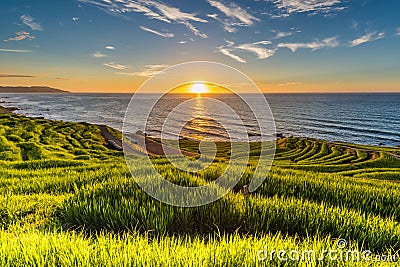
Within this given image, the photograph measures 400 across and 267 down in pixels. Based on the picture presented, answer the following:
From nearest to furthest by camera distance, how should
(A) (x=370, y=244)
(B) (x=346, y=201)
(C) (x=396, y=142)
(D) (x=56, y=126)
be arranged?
(A) (x=370, y=244) → (B) (x=346, y=201) → (D) (x=56, y=126) → (C) (x=396, y=142)

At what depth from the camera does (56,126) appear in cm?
5272

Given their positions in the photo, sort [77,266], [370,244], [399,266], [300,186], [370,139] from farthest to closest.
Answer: [370,139] → [300,186] → [370,244] → [399,266] → [77,266]

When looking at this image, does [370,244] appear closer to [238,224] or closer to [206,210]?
[238,224]

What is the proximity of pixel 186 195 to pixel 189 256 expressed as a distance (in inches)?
80.7

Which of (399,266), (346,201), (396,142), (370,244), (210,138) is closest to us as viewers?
(399,266)

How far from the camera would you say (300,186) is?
6.18 metres

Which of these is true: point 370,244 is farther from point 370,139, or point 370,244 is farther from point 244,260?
point 370,139

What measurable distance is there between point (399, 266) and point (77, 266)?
3.17m

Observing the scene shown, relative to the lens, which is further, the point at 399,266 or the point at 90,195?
the point at 90,195

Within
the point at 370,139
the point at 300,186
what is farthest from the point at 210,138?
the point at 300,186

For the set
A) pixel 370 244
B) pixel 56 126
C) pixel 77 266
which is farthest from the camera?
pixel 56 126

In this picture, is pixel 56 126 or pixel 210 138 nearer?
pixel 56 126

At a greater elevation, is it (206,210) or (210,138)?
(206,210)

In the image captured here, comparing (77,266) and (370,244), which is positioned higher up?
(77,266)
